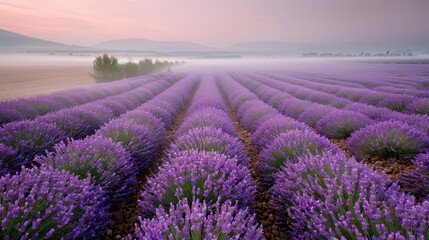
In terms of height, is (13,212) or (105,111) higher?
(13,212)

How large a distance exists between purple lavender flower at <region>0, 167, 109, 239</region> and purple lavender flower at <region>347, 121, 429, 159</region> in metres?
3.83

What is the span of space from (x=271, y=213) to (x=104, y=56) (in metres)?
20.8

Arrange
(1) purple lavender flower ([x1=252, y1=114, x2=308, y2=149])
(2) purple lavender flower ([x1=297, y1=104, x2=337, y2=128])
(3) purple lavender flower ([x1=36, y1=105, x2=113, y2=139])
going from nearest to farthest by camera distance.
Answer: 1. (1) purple lavender flower ([x1=252, y1=114, x2=308, y2=149])
2. (3) purple lavender flower ([x1=36, y1=105, x2=113, y2=139])
3. (2) purple lavender flower ([x1=297, y1=104, x2=337, y2=128])

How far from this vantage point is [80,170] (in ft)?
8.51

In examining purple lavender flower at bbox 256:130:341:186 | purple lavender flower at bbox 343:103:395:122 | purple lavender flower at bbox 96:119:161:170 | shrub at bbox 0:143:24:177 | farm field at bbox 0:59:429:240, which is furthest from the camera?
purple lavender flower at bbox 343:103:395:122

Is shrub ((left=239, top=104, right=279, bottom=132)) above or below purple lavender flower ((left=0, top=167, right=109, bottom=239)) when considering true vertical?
below

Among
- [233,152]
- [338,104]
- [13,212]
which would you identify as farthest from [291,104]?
[13,212]

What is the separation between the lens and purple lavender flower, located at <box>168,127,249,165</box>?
124 inches

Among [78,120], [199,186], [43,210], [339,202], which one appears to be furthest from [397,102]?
[43,210]

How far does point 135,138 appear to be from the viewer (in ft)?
12.6

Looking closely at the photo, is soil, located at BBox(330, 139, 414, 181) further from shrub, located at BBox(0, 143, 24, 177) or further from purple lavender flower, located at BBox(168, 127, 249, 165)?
shrub, located at BBox(0, 143, 24, 177)

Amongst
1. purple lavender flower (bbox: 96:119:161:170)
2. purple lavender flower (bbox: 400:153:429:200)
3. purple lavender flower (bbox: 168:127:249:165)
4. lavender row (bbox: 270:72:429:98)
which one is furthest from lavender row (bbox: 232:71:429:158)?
lavender row (bbox: 270:72:429:98)

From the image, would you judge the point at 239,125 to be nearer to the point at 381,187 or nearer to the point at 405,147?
the point at 405,147

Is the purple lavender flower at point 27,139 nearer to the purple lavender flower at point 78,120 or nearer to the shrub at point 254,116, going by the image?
the purple lavender flower at point 78,120
